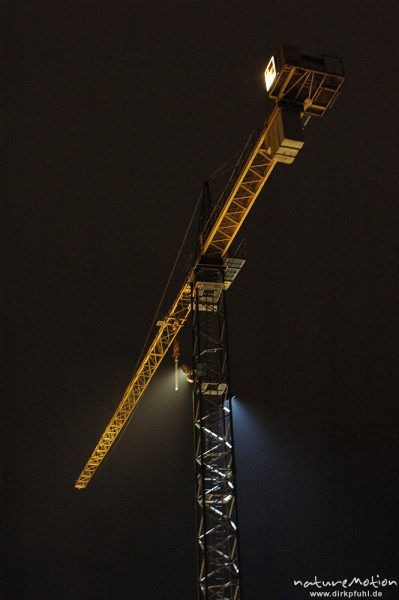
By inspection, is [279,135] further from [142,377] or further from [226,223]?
[142,377]

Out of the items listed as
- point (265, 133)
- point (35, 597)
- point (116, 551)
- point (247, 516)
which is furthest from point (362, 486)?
point (265, 133)

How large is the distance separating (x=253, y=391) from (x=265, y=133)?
97.7 ft

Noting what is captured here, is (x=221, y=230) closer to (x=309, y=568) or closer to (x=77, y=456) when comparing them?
(x=77, y=456)

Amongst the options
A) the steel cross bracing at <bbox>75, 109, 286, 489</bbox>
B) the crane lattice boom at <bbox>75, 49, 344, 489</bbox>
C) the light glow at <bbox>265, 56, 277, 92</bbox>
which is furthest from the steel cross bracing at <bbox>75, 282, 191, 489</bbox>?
the light glow at <bbox>265, 56, 277, 92</bbox>

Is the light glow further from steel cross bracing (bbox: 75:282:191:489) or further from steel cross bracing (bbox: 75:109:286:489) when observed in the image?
steel cross bracing (bbox: 75:282:191:489)

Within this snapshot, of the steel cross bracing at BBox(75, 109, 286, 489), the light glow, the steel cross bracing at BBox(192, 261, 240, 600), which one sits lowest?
the steel cross bracing at BBox(192, 261, 240, 600)

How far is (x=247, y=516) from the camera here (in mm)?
49594

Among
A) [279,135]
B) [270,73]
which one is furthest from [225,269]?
[270,73]

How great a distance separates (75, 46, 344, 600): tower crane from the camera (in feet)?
75.8

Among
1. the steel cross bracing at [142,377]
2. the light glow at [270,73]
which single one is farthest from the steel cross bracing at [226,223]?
the light glow at [270,73]

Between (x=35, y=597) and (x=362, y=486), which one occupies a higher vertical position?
(x=362, y=486)

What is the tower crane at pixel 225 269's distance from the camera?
75.8 ft

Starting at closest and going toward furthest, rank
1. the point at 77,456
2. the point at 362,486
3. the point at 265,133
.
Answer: the point at 265,133 → the point at 77,456 → the point at 362,486

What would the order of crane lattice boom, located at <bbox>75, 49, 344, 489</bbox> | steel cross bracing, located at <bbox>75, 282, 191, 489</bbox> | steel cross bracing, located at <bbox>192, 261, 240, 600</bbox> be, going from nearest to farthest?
crane lattice boom, located at <bbox>75, 49, 344, 489</bbox>
steel cross bracing, located at <bbox>192, 261, 240, 600</bbox>
steel cross bracing, located at <bbox>75, 282, 191, 489</bbox>
